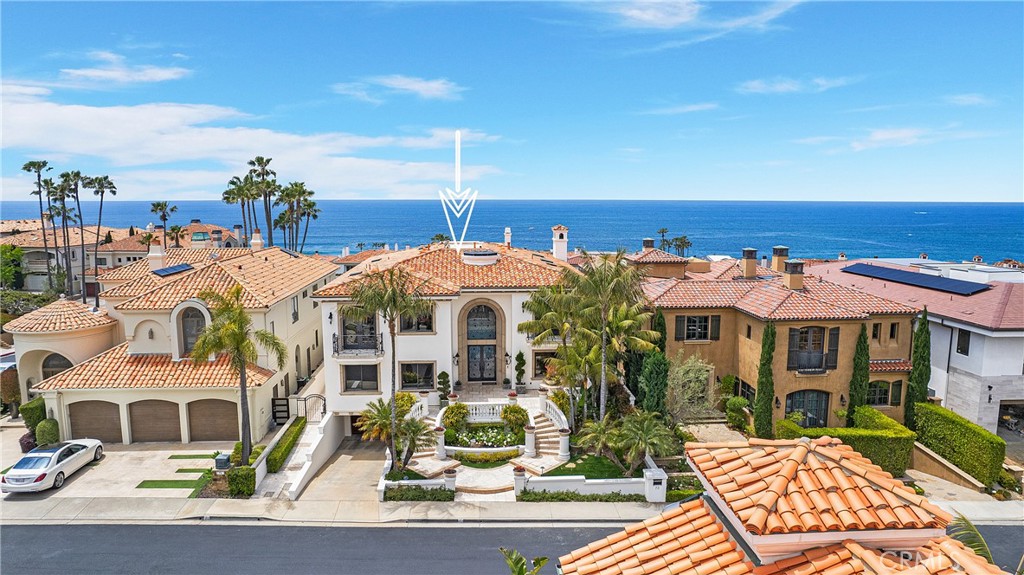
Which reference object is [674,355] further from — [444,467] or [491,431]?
[444,467]

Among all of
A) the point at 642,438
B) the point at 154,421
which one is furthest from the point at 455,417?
the point at 154,421

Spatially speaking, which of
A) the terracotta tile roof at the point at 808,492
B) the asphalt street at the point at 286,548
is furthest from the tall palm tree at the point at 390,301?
the terracotta tile roof at the point at 808,492

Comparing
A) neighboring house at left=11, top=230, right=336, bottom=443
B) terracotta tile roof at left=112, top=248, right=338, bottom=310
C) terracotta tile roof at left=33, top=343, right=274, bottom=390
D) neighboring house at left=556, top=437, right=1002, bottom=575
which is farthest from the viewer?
terracotta tile roof at left=112, top=248, right=338, bottom=310

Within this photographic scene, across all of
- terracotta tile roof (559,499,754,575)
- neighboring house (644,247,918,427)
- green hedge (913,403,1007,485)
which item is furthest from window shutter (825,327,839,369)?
terracotta tile roof (559,499,754,575)

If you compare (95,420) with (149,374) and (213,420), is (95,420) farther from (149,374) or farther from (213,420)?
(213,420)

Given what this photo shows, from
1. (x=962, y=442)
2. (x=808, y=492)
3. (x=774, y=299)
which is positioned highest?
(x=808, y=492)

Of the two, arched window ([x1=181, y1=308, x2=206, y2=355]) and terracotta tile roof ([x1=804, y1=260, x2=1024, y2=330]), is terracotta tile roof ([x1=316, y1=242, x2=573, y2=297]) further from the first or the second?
terracotta tile roof ([x1=804, y1=260, x2=1024, y2=330])
